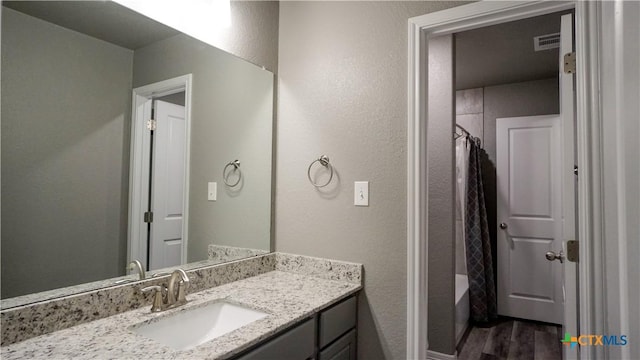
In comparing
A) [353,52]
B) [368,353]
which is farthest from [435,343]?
[353,52]

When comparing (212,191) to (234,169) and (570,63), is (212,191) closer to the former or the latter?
(234,169)

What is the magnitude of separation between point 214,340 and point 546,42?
126 inches

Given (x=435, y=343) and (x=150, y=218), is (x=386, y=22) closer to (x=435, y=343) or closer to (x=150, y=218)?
(x=150, y=218)

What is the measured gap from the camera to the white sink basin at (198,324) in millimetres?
1177

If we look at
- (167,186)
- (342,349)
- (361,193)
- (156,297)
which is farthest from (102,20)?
(342,349)

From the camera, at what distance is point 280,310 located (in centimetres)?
126

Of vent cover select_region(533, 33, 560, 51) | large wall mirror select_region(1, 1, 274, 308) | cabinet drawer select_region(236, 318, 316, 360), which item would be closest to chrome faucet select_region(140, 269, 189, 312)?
large wall mirror select_region(1, 1, 274, 308)

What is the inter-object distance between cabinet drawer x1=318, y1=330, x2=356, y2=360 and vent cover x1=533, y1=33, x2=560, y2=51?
268 cm

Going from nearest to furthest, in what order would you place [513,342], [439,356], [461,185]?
[439,356]
[513,342]
[461,185]

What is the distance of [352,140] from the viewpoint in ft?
5.57

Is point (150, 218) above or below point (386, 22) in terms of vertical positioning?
below

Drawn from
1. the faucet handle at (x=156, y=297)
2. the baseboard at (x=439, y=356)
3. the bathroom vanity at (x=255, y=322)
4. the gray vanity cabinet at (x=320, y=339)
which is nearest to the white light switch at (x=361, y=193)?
the bathroom vanity at (x=255, y=322)

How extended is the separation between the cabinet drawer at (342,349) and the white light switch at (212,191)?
0.89 metres

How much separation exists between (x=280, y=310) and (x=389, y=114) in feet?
3.33
